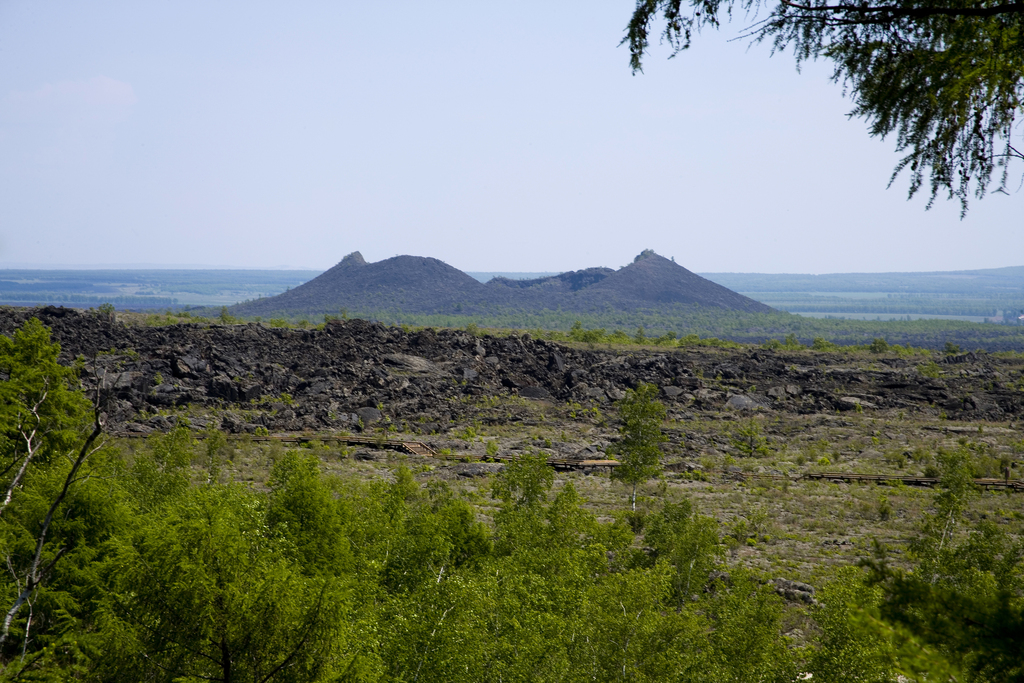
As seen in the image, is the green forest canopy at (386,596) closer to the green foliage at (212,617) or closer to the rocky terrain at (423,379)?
the green foliage at (212,617)

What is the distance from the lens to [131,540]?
37.9 feet

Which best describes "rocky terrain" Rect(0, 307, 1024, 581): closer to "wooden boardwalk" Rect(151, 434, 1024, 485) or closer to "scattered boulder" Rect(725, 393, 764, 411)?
"scattered boulder" Rect(725, 393, 764, 411)

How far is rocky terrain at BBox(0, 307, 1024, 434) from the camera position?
46.2 metres

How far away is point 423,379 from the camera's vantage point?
5391 cm

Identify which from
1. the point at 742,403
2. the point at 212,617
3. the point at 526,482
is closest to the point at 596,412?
the point at 742,403

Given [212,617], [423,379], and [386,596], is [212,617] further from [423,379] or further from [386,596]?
[423,379]

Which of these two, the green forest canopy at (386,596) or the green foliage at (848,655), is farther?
the green foliage at (848,655)

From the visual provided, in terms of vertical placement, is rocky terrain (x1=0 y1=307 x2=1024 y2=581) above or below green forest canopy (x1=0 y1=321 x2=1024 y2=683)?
below

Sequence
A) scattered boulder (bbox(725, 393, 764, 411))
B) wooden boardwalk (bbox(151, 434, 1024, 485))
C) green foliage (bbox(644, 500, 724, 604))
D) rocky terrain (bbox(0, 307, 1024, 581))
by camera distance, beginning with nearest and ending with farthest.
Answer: green foliage (bbox(644, 500, 724, 604)), rocky terrain (bbox(0, 307, 1024, 581)), wooden boardwalk (bbox(151, 434, 1024, 485)), scattered boulder (bbox(725, 393, 764, 411))

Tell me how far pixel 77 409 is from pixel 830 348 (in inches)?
3256

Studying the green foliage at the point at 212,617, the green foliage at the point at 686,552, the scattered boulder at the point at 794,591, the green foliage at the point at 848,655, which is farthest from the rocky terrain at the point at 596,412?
the green foliage at the point at 212,617

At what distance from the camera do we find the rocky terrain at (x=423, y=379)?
46219 millimetres

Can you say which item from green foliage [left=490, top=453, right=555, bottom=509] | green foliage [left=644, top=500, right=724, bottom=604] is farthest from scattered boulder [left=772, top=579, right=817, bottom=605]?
green foliage [left=490, top=453, right=555, bottom=509]

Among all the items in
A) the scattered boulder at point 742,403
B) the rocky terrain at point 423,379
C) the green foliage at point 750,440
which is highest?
the rocky terrain at point 423,379
